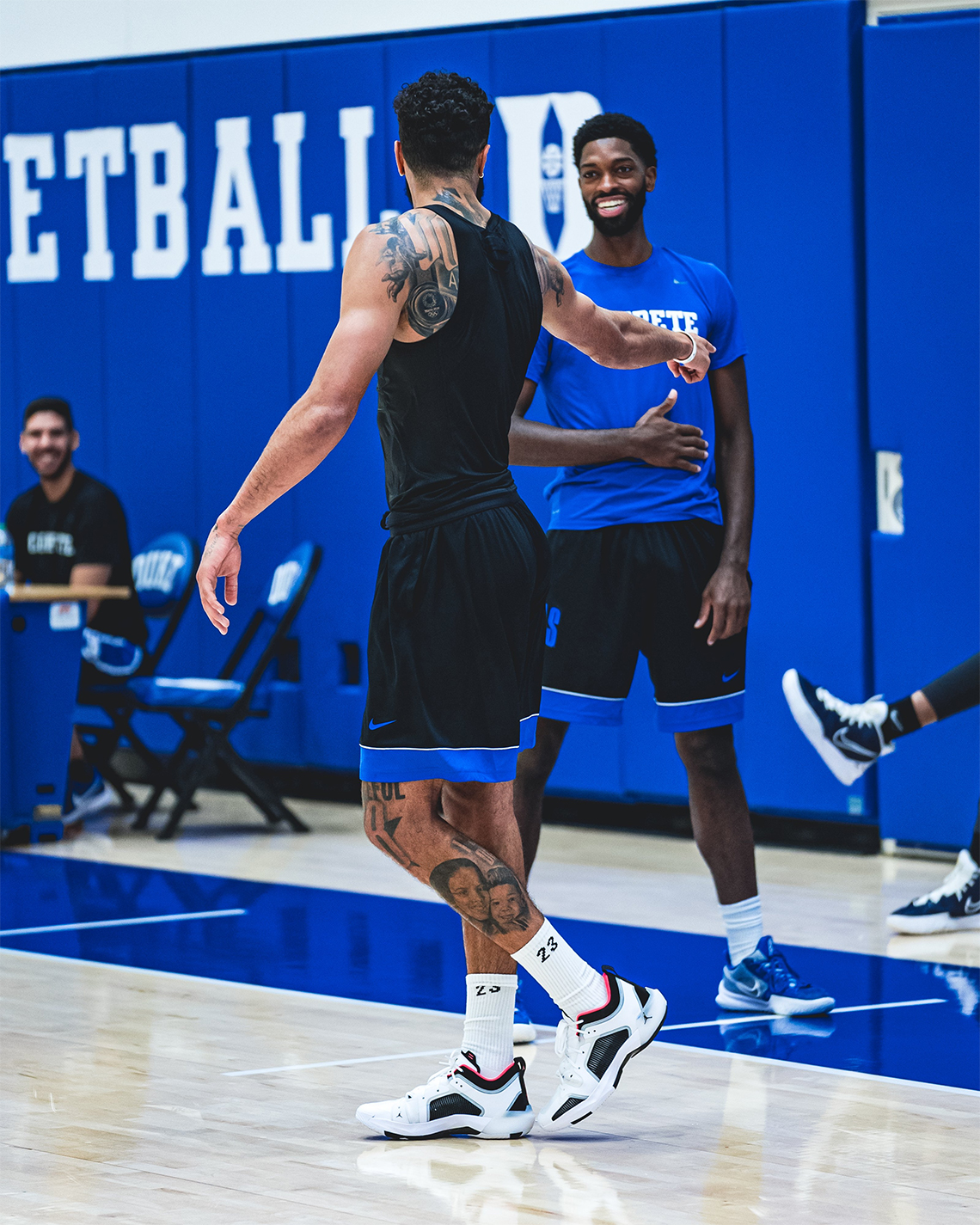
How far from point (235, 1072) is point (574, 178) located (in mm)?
4369

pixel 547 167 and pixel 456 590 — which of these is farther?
pixel 547 167

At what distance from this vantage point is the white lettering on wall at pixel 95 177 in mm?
9227

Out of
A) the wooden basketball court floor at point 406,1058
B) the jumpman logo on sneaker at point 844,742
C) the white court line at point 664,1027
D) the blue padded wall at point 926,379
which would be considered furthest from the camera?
the blue padded wall at point 926,379

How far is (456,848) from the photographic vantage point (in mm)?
3623

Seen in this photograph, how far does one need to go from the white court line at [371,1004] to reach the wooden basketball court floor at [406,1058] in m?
0.01

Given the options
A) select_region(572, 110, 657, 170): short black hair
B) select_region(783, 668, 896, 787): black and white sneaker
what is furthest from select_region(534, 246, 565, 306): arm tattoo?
select_region(783, 668, 896, 787): black and white sneaker

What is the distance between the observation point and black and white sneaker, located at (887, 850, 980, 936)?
5.71 m

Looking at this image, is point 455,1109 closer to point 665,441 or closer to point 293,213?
point 665,441

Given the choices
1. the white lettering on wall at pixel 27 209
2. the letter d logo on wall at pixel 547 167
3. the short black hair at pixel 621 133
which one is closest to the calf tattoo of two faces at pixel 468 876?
the short black hair at pixel 621 133

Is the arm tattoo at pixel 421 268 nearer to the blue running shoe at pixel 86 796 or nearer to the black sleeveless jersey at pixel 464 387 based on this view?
the black sleeveless jersey at pixel 464 387

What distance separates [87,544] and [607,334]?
14.6 feet

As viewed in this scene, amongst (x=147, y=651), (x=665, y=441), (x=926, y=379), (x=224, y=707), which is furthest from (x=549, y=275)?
(x=147, y=651)

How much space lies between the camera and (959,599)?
6.87m

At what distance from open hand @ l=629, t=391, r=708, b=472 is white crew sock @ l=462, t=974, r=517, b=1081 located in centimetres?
Answer: 143
